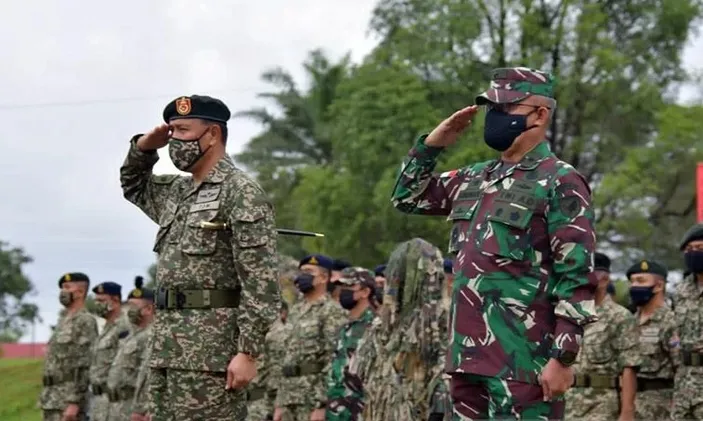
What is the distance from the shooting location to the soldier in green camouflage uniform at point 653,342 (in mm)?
11062

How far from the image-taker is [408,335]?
7656 millimetres

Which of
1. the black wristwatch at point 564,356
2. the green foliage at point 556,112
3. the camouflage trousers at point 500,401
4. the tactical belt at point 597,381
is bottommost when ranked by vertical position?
the camouflage trousers at point 500,401

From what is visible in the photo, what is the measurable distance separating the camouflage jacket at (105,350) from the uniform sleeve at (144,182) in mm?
7537

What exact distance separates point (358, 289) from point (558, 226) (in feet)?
21.1

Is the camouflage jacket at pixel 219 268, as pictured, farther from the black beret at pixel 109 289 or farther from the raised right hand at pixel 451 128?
the black beret at pixel 109 289

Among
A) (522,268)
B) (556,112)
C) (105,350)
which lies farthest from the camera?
(556,112)

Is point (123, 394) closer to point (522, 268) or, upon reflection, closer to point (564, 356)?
point (522, 268)

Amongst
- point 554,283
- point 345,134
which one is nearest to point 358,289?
point 554,283

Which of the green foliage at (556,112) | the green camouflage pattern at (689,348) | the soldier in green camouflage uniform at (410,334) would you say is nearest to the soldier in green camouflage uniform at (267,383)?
the green camouflage pattern at (689,348)

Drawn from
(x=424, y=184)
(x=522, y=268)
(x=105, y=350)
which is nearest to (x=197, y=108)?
(x=424, y=184)

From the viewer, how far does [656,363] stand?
442 inches

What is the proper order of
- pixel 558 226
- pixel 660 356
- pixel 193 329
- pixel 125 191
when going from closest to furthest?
pixel 558 226 → pixel 193 329 → pixel 125 191 → pixel 660 356

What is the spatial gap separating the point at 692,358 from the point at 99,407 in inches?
281

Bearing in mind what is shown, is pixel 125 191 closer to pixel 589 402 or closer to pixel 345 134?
pixel 589 402
